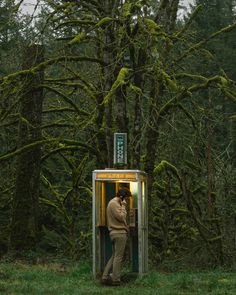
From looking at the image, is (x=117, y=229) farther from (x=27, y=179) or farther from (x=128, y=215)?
(x=27, y=179)

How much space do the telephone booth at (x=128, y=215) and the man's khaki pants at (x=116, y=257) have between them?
1.64ft

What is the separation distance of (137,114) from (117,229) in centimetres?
436

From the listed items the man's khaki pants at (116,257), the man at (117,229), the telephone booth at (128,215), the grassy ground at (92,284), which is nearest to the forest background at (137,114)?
the telephone booth at (128,215)

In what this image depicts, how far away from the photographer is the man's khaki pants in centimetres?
1195

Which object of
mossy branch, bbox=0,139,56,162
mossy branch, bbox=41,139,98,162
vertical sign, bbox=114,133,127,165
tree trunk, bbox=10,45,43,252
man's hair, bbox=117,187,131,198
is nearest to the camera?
man's hair, bbox=117,187,131,198

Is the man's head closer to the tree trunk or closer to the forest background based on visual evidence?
the forest background

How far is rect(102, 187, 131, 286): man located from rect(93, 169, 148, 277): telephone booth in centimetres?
33

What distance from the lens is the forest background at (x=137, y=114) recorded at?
14.9m

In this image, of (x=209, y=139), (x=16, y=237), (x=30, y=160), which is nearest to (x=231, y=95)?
(x=209, y=139)

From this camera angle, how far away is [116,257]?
12.0m

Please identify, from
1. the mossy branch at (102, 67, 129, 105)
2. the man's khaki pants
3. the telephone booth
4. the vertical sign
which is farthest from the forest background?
the man's khaki pants

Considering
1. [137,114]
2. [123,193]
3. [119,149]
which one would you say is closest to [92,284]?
[123,193]

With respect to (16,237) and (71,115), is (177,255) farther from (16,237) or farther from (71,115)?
(71,115)

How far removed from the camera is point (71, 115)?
20375mm
